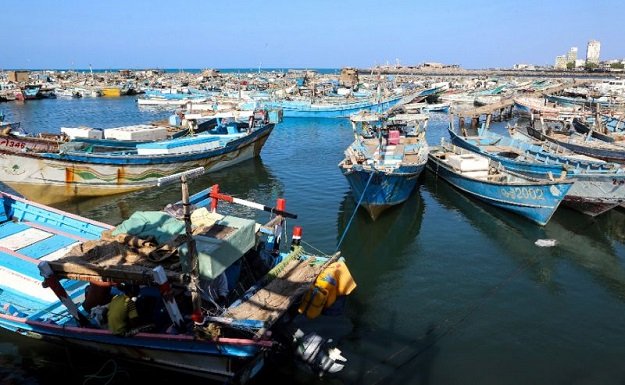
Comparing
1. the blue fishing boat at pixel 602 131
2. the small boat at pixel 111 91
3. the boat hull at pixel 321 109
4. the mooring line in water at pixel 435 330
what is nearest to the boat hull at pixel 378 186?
the mooring line in water at pixel 435 330

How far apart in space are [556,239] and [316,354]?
11808 mm

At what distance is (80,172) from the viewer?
1950 cm

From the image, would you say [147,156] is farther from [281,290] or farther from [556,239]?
[556,239]

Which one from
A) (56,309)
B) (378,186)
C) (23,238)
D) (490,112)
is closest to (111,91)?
(490,112)

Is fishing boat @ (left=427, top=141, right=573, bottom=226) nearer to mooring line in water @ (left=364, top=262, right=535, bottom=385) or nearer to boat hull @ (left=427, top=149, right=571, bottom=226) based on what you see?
boat hull @ (left=427, top=149, right=571, bottom=226)

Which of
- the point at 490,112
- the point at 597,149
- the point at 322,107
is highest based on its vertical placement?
the point at 322,107

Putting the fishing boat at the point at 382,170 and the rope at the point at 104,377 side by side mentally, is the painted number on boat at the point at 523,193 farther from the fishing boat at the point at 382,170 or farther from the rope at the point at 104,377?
the rope at the point at 104,377

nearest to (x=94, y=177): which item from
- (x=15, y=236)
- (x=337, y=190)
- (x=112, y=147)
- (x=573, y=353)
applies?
(x=112, y=147)

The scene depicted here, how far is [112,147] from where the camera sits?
23484mm

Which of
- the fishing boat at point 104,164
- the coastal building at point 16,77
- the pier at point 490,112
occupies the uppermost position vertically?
the coastal building at point 16,77

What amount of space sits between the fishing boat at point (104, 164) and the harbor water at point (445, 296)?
81 centimetres

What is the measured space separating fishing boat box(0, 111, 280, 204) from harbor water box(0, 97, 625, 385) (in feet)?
2.65

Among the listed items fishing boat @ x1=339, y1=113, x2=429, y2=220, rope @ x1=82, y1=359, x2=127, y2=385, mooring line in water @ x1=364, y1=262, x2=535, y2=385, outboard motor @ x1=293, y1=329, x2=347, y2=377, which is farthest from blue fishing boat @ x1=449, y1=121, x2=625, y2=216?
rope @ x1=82, y1=359, x2=127, y2=385

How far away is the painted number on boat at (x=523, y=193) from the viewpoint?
54.5 feet
